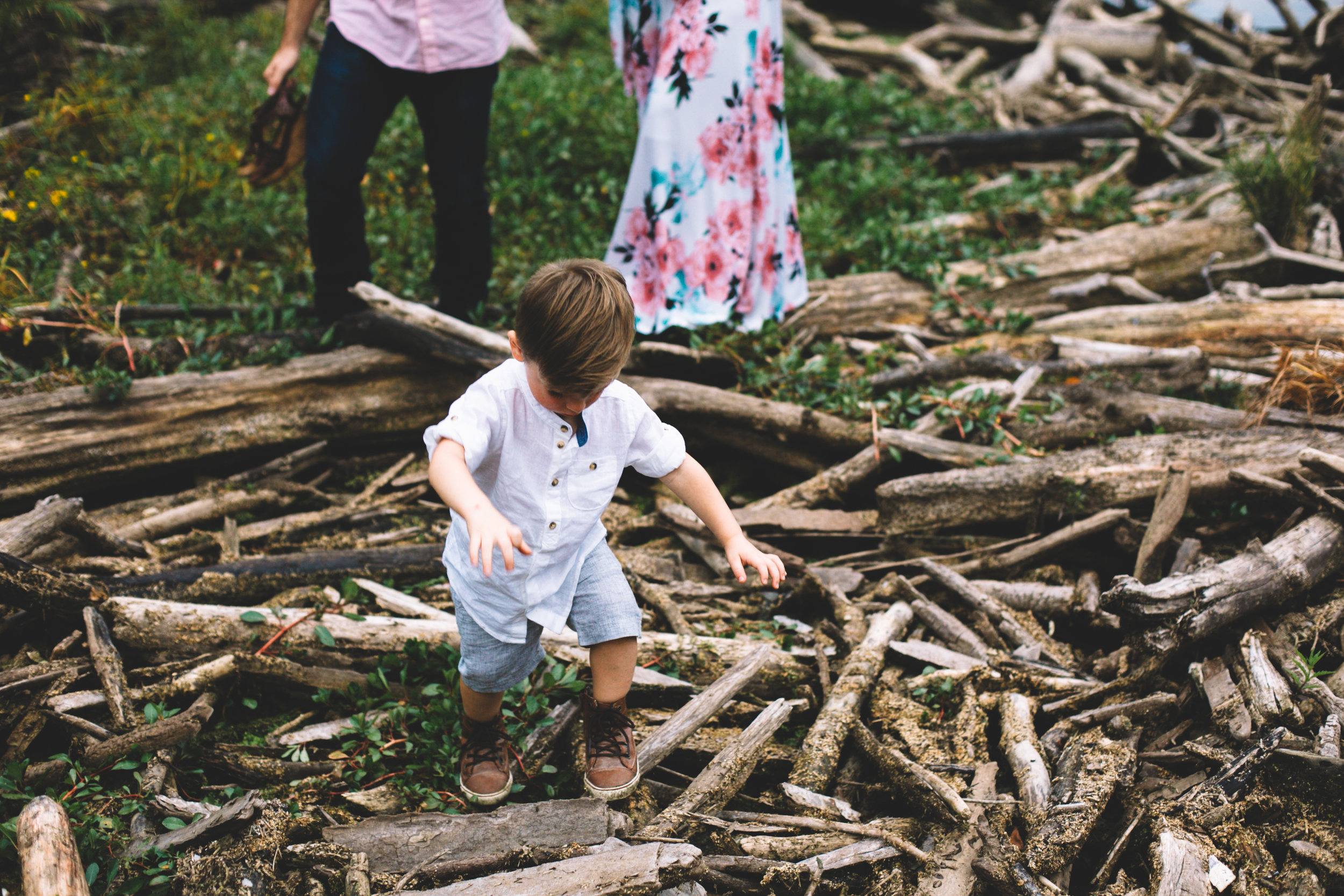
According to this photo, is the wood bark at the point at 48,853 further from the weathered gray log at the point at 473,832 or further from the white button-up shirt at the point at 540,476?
the white button-up shirt at the point at 540,476

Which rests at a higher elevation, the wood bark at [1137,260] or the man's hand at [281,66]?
the man's hand at [281,66]

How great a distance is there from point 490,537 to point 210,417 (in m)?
2.72

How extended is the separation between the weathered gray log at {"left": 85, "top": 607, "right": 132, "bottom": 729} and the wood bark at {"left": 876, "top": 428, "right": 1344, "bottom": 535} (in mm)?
2900

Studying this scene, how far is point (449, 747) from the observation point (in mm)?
2668

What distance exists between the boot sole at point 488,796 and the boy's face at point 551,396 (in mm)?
1200

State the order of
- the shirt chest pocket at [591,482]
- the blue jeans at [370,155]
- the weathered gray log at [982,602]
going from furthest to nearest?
the blue jeans at [370,155]
the weathered gray log at [982,602]
the shirt chest pocket at [591,482]

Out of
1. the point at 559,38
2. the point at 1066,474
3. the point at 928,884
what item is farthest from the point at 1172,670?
the point at 559,38

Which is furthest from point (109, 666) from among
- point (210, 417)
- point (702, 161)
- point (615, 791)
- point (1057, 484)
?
point (1057, 484)

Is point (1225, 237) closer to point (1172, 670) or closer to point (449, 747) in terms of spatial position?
point (1172, 670)

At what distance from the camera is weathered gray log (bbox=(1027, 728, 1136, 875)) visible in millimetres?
2232

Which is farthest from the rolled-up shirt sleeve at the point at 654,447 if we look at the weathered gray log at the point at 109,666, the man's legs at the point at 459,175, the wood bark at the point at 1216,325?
the wood bark at the point at 1216,325

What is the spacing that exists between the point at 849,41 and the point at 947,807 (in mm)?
11366

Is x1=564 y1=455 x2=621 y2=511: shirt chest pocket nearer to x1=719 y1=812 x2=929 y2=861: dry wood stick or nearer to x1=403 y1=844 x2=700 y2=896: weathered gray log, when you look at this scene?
x1=403 y1=844 x2=700 y2=896: weathered gray log

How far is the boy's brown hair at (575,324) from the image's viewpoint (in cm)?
192
